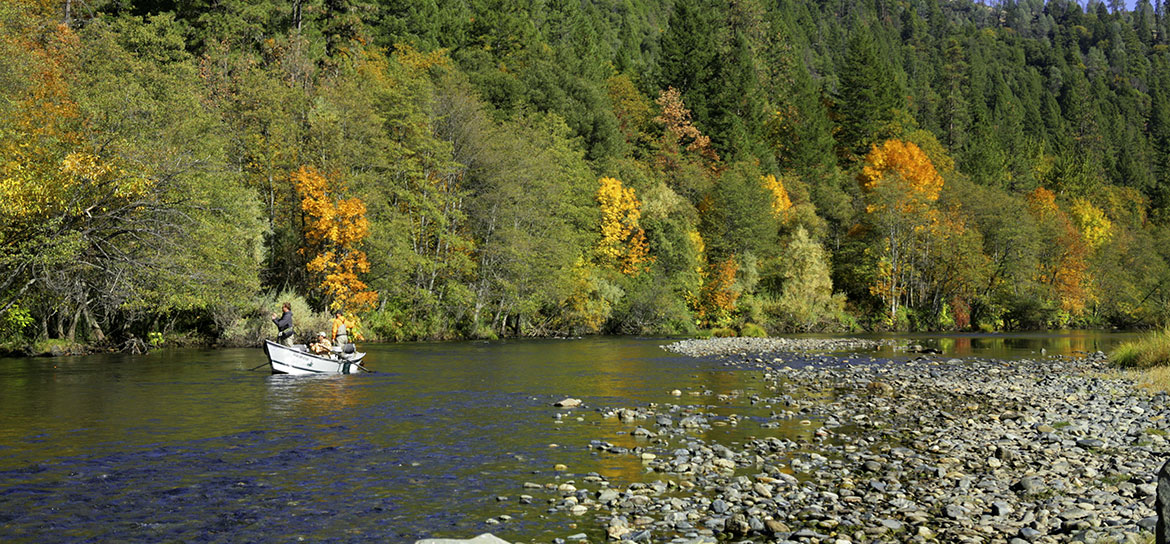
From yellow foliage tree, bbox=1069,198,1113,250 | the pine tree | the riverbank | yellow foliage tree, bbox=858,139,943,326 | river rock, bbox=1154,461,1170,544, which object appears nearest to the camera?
river rock, bbox=1154,461,1170,544

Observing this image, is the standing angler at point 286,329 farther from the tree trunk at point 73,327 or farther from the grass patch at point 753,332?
the grass patch at point 753,332

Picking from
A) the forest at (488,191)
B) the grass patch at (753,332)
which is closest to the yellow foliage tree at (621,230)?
the forest at (488,191)

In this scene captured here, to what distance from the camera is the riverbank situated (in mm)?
10852

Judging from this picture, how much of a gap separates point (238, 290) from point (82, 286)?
8676mm

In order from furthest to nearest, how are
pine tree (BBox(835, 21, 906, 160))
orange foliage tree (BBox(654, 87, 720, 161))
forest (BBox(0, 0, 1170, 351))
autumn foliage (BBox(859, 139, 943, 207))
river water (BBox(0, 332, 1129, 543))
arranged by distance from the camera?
pine tree (BBox(835, 21, 906, 160)) → orange foliage tree (BBox(654, 87, 720, 161)) → autumn foliage (BBox(859, 139, 943, 207)) → forest (BBox(0, 0, 1170, 351)) → river water (BBox(0, 332, 1129, 543))

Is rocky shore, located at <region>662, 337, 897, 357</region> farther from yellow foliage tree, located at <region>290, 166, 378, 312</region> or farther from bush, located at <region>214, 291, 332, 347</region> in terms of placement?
bush, located at <region>214, 291, 332, 347</region>

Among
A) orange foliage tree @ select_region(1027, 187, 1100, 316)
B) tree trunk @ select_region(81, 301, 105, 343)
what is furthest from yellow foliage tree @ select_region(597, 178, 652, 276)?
orange foliage tree @ select_region(1027, 187, 1100, 316)

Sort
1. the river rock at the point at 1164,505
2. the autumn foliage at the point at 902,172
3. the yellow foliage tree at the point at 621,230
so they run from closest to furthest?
the river rock at the point at 1164,505, the yellow foliage tree at the point at 621,230, the autumn foliage at the point at 902,172

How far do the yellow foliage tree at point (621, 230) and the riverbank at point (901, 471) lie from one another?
4328 centimetres

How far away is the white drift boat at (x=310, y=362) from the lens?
3067cm

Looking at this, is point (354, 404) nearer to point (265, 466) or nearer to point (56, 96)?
point (265, 466)

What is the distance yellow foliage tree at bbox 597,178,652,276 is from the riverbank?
43281 mm

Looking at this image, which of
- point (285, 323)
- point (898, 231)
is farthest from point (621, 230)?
point (285, 323)

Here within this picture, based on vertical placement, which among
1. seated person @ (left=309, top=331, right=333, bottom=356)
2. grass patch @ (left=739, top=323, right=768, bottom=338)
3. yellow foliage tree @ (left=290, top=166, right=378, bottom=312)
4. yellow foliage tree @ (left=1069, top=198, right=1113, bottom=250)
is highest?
yellow foliage tree @ (left=1069, top=198, right=1113, bottom=250)
